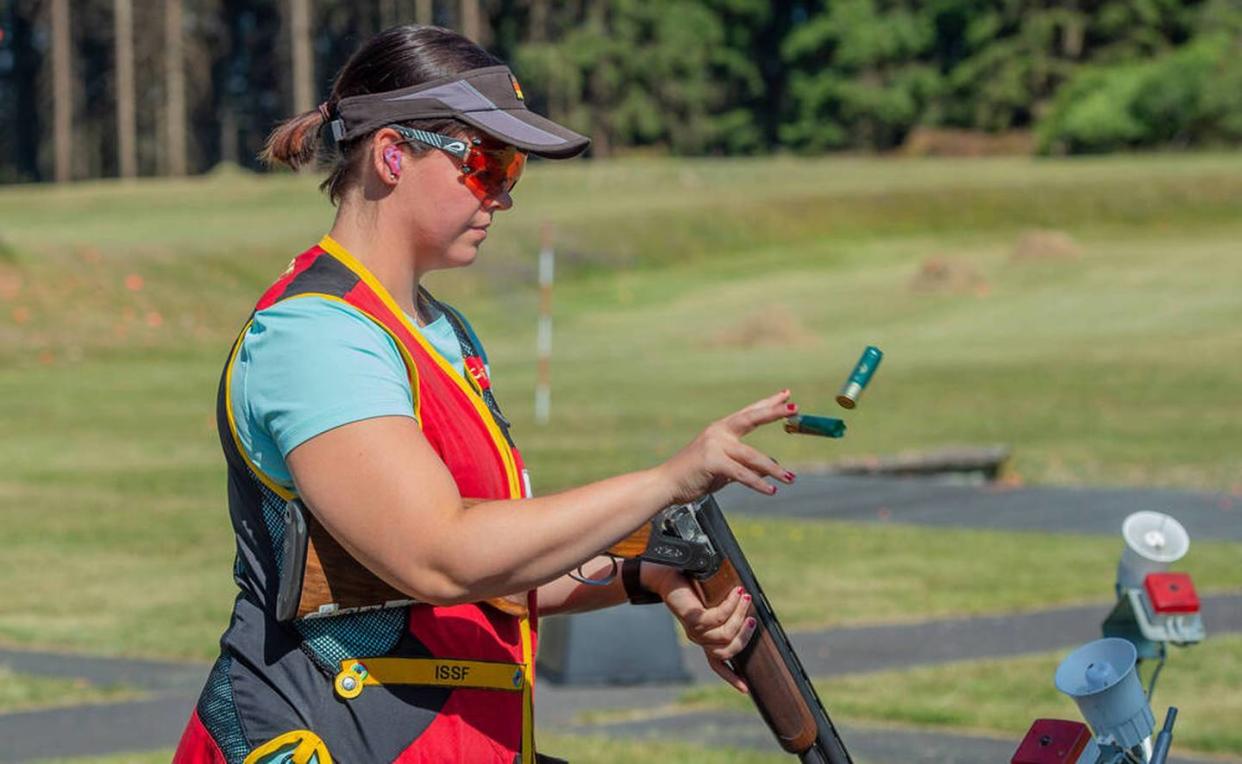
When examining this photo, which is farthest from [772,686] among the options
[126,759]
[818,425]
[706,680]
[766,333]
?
[766,333]

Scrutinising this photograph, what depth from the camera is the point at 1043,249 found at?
3822 cm

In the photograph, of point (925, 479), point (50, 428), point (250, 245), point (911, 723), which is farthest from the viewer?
point (250, 245)

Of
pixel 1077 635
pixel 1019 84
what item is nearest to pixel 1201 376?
pixel 1077 635

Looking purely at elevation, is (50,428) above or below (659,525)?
below

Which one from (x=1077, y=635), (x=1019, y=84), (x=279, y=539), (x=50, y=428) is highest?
(x=279, y=539)

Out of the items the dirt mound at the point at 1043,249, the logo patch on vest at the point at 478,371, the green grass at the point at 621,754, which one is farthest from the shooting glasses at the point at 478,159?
the dirt mound at the point at 1043,249

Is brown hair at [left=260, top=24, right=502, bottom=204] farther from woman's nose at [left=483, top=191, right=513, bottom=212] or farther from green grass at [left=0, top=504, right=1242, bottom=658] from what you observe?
green grass at [left=0, top=504, right=1242, bottom=658]

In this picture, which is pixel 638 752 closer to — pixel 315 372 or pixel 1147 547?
pixel 1147 547

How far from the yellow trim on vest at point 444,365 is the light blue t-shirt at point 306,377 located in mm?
79

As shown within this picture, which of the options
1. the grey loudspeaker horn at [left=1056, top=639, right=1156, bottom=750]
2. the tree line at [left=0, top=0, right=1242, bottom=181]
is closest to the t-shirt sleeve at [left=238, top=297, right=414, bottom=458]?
the grey loudspeaker horn at [left=1056, top=639, right=1156, bottom=750]

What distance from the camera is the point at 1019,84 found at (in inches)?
2997

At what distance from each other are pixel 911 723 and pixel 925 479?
27.6ft

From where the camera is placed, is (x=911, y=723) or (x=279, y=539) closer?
(x=279, y=539)

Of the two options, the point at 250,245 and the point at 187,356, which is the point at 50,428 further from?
the point at 250,245
